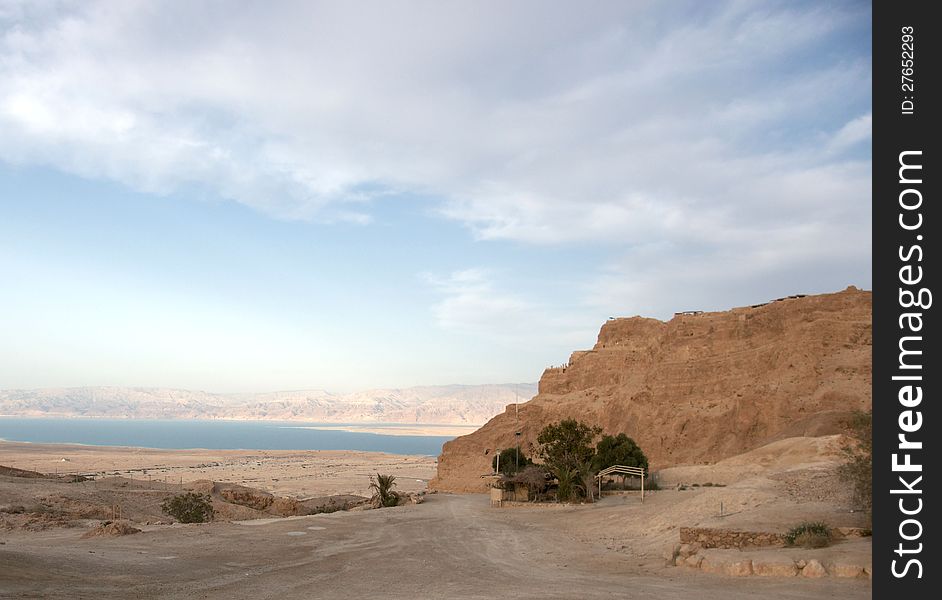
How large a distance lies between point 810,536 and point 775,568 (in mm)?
2321

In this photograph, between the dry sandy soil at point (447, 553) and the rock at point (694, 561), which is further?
the rock at point (694, 561)

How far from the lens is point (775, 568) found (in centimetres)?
1348

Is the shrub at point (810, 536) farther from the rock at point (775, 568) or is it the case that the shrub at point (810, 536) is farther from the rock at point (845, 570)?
the rock at point (845, 570)

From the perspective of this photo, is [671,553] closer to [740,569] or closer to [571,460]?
[740,569]

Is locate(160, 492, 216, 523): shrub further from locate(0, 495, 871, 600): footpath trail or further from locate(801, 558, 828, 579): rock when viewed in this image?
locate(801, 558, 828, 579): rock

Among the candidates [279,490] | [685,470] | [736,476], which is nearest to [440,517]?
[736,476]

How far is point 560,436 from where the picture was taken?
3916cm

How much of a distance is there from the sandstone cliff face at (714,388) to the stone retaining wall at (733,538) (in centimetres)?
3937

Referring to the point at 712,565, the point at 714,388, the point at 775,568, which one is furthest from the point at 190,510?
the point at 714,388

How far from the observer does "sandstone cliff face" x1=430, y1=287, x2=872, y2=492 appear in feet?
190

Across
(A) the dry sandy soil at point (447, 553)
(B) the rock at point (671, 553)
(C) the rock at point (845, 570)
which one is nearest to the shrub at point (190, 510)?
(A) the dry sandy soil at point (447, 553)

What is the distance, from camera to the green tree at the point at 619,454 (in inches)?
1797

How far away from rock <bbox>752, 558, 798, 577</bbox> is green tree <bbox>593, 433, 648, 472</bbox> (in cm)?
3074
